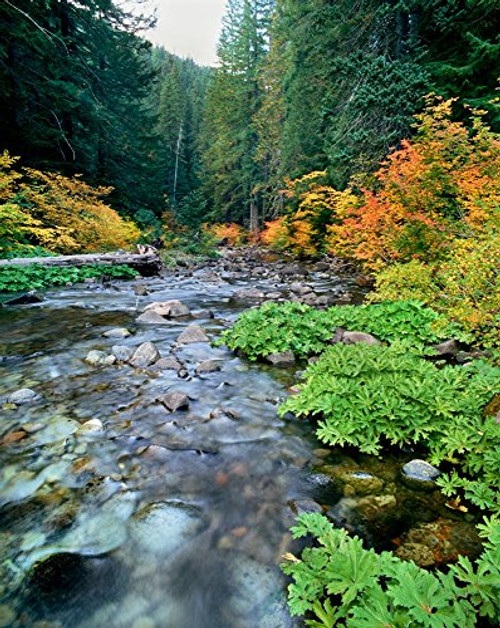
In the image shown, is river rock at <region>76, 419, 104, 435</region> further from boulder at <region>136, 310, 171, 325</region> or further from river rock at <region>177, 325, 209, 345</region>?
boulder at <region>136, 310, 171, 325</region>

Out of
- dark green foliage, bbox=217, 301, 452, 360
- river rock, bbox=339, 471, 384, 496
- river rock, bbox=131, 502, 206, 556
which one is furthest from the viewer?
dark green foliage, bbox=217, 301, 452, 360

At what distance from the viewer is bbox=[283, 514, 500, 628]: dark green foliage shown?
140 cm

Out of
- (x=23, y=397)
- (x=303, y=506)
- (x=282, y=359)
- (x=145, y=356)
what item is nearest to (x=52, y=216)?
(x=145, y=356)

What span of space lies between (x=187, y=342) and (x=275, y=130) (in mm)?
24887

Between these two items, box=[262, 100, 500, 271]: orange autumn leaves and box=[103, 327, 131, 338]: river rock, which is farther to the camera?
box=[262, 100, 500, 271]: orange autumn leaves

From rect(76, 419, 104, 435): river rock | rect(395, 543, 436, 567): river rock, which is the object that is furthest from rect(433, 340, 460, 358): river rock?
rect(76, 419, 104, 435): river rock

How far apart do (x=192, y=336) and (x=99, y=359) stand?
1547 mm

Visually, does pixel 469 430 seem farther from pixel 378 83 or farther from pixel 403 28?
pixel 403 28

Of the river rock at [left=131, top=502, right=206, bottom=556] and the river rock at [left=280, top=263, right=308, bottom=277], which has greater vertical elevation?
the river rock at [left=131, top=502, right=206, bottom=556]

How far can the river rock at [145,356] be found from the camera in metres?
4.84

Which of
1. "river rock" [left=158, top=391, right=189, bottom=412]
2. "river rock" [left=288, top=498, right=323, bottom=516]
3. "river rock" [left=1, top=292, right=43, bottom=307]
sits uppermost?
"river rock" [left=288, top=498, right=323, bottom=516]

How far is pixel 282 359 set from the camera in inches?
196

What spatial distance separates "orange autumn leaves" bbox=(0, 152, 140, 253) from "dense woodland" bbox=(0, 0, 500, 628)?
0.29 feet

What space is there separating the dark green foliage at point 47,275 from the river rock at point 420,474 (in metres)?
10.1
